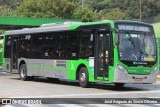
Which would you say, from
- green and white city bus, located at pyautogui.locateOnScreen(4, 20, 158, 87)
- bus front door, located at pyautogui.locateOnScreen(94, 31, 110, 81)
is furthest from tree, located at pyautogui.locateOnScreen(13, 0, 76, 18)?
bus front door, located at pyautogui.locateOnScreen(94, 31, 110, 81)

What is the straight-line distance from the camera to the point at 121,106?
13156 mm

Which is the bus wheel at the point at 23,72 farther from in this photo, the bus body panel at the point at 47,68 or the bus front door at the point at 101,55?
the bus front door at the point at 101,55

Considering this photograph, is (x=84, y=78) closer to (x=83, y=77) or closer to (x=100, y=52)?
(x=83, y=77)

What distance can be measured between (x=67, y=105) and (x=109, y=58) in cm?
610

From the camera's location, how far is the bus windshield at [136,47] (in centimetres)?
1905

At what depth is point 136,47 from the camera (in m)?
19.3

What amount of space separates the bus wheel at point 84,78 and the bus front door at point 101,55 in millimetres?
726

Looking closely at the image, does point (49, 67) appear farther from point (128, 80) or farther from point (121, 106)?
point (121, 106)

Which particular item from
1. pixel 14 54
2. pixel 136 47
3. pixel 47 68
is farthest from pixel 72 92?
pixel 14 54

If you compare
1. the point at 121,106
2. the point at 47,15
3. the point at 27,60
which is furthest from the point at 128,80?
the point at 47,15

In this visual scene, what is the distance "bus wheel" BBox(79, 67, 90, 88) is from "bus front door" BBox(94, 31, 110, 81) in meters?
0.73

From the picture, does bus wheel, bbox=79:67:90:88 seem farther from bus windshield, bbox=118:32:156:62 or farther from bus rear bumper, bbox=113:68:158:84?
bus windshield, bbox=118:32:156:62

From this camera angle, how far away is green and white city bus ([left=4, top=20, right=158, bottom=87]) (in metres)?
19.0

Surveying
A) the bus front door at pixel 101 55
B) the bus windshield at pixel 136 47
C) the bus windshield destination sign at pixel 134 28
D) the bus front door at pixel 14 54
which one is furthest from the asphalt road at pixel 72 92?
the bus front door at pixel 14 54
